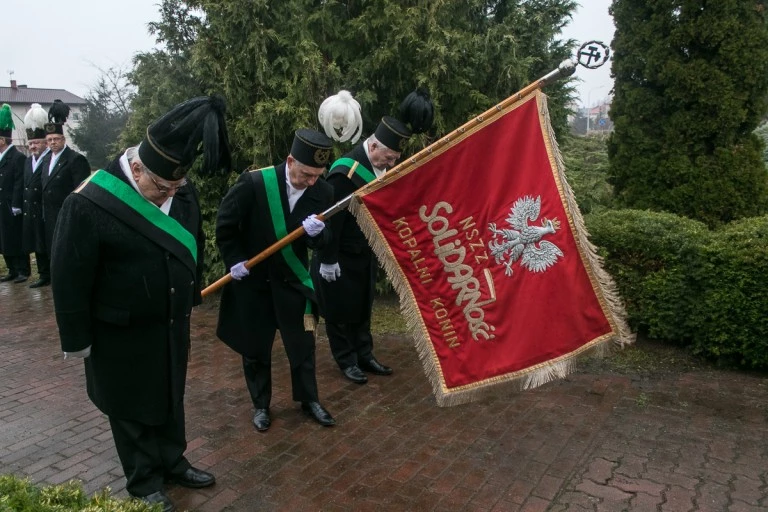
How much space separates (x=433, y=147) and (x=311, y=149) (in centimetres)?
79

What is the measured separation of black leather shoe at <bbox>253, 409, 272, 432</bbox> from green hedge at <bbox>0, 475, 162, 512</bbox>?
1.45 m

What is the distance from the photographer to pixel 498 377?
3387 mm

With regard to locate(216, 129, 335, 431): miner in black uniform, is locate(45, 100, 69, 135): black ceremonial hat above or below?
above

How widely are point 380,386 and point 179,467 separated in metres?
1.80

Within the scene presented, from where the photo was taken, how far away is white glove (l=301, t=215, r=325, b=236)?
12.2ft

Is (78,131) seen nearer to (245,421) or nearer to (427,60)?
(427,60)

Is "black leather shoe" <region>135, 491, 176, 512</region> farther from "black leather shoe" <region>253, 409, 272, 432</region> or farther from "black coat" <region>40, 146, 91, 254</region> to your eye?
"black coat" <region>40, 146, 91, 254</region>

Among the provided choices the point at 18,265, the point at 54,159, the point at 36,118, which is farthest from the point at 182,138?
the point at 18,265

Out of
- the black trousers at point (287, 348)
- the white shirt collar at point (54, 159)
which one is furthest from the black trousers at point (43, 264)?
the black trousers at point (287, 348)

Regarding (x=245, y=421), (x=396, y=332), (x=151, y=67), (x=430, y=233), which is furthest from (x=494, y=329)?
(x=151, y=67)

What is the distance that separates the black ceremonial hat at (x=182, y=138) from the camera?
277 centimetres

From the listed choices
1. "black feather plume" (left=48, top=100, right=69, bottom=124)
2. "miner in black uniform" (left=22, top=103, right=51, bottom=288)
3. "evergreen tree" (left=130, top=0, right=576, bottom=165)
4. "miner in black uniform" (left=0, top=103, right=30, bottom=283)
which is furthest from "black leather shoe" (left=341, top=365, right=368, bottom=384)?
"miner in black uniform" (left=0, top=103, right=30, bottom=283)

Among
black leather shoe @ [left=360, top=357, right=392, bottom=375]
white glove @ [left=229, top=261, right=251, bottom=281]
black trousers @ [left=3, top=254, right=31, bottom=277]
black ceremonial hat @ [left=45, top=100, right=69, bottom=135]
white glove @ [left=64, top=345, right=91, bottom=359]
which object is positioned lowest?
black leather shoe @ [left=360, top=357, right=392, bottom=375]

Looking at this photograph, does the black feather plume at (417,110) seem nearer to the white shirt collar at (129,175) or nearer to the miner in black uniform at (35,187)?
the white shirt collar at (129,175)
